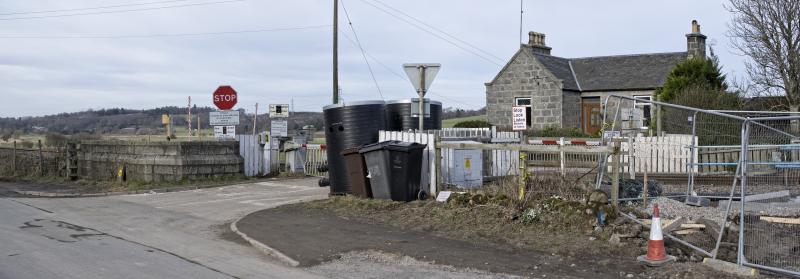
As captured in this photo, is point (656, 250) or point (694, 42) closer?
point (656, 250)

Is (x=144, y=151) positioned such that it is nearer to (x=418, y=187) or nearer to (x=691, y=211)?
(x=418, y=187)

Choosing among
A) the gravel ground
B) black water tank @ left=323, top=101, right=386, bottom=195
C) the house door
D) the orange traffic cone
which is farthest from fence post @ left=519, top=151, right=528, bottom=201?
the house door

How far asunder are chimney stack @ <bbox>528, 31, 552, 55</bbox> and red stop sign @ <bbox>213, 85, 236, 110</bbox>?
18.1m

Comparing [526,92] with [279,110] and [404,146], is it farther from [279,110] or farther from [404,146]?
[404,146]

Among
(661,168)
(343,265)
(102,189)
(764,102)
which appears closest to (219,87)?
(102,189)

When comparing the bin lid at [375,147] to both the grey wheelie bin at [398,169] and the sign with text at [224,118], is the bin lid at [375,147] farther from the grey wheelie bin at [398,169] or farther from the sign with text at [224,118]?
the sign with text at [224,118]

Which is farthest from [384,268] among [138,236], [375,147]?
[138,236]

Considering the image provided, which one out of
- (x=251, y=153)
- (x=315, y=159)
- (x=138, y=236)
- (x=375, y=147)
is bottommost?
(x=138, y=236)

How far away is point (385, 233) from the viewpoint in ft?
35.9

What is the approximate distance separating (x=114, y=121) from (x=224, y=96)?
45.7 meters

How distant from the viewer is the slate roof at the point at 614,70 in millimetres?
33875

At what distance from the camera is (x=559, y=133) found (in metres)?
31.5

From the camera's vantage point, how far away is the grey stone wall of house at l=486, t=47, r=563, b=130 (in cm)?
3434

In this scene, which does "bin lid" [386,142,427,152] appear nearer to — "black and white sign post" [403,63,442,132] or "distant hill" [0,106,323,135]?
"black and white sign post" [403,63,442,132]
